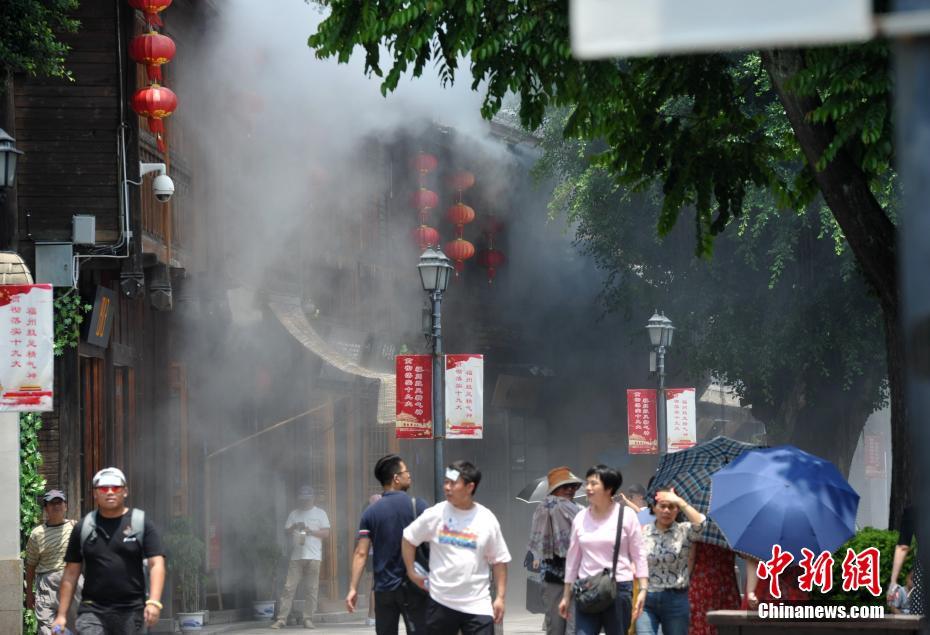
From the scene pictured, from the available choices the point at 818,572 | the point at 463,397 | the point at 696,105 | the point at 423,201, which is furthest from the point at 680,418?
the point at 818,572

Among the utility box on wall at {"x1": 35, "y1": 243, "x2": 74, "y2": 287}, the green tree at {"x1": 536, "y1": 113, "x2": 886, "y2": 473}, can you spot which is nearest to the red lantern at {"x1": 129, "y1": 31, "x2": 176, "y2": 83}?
the utility box on wall at {"x1": 35, "y1": 243, "x2": 74, "y2": 287}

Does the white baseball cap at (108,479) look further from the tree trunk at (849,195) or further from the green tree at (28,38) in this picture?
the green tree at (28,38)

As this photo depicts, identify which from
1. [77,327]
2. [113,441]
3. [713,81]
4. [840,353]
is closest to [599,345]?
[840,353]

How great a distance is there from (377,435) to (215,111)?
6.55 m

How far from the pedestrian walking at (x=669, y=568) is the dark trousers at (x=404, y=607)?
139cm

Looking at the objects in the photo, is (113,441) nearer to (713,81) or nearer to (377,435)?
(377,435)

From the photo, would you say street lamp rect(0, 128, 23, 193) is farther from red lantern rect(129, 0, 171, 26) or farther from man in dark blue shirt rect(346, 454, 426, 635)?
red lantern rect(129, 0, 171, 26)

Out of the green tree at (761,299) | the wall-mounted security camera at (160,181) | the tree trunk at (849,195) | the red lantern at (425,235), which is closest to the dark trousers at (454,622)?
the tree trunk at (849,195)

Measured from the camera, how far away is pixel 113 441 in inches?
717

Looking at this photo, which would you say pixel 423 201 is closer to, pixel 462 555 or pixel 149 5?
pixel 149 5

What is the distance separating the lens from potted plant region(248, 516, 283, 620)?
811 inches

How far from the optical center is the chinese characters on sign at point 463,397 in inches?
631

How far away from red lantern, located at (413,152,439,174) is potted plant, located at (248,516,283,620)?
788 centimetres

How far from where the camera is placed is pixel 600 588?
31.5 feet
